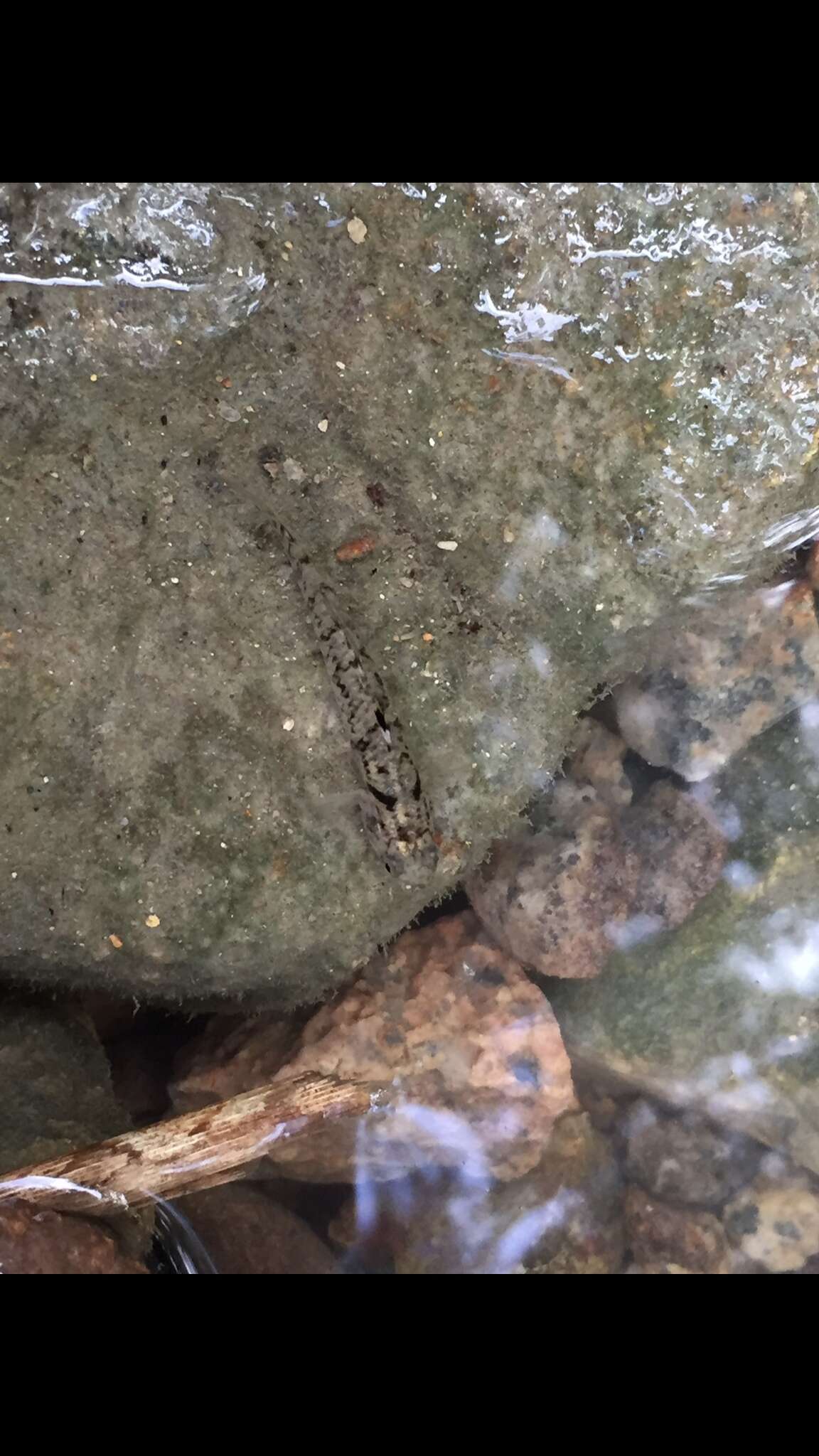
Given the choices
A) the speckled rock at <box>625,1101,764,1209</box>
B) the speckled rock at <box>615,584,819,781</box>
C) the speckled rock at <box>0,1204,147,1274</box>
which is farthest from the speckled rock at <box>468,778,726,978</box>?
the speckled rock at <box>0,1204,147,1274</box>

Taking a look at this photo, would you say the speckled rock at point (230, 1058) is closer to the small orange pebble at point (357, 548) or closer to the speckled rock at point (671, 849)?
the speckled rock at point (671, 849)

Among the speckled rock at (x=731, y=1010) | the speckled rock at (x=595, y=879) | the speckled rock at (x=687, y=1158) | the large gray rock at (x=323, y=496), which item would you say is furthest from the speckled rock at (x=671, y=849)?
the speckled rock at (x=687, y=1158)

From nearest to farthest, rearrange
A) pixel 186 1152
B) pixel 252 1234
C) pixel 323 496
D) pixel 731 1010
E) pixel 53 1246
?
1. pixel 53 1246
2. pixel 323 496
3. pixel 186 1152
4. pixel 252 1234
5. pixel 731 1010

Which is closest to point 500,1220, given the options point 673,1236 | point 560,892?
point 673,1236

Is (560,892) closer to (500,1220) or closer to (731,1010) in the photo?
(731,1010)
